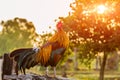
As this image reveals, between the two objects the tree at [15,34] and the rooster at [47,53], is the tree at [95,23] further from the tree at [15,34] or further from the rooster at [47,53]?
the tree at [15,34]

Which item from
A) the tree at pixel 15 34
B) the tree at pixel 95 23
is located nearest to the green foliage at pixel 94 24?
the tree at pixel 95 23

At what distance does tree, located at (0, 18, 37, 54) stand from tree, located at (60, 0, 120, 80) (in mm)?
27515

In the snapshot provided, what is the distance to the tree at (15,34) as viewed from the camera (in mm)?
51744

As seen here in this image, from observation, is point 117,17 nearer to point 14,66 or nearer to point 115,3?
point 115,3

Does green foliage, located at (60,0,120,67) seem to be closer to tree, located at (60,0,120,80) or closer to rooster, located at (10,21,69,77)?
tree, located at (60,0,120,80)

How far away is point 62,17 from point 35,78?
37.3 ft

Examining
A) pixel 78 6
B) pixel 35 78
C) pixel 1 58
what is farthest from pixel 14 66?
pixel 78 6

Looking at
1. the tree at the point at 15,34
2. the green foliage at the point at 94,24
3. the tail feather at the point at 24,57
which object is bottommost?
the tail feather at the point at 24,57

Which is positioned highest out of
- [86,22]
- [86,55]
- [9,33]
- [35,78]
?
[9,33]

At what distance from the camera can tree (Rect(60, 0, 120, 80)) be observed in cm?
2280

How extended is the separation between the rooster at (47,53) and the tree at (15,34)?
37655 millimetres

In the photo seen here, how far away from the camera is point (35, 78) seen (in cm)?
1221

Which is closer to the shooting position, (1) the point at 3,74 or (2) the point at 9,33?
(1) the point at 3,74

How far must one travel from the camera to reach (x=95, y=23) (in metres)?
23.0
